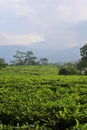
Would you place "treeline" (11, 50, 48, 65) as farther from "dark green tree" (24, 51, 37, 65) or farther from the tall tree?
the tall tree

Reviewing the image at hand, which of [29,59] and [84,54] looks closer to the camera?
[84,54]

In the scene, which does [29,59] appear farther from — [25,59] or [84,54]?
[84,54]

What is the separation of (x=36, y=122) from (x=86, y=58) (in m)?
49.3

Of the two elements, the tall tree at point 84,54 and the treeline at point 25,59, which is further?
the treeline at point 25,59

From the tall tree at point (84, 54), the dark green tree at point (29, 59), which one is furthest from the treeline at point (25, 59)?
the tall tree at point (84, 54)

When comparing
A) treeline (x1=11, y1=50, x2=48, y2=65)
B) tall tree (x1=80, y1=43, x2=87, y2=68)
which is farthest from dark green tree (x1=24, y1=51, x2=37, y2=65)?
tall tree (x1=80, y1=43, x2=87, y2=68)

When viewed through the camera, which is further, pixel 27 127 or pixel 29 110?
pixel 29 110

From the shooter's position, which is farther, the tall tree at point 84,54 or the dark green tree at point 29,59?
the dark green tree at point 29,59

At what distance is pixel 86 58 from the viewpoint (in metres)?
57.7

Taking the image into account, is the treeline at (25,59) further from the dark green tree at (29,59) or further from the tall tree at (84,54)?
the tall tree at (84,54)

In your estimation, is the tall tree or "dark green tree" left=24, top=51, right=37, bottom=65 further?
"dark green tree" left=24, top=51, right=37, bottom=65

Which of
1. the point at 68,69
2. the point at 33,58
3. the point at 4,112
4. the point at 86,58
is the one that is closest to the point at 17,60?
the point at 33,58

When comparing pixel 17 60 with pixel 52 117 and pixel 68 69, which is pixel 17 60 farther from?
pixel 52 117

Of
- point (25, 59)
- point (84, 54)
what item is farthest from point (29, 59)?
point (84, 54)
